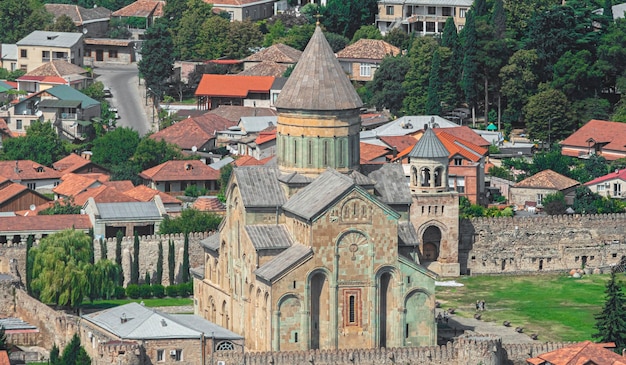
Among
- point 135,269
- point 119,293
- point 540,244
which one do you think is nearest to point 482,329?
point 540,244

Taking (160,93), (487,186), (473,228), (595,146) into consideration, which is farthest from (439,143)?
(160,93)

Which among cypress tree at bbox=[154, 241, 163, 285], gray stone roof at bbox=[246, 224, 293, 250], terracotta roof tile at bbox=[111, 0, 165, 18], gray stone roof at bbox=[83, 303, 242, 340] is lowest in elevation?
cypress tree at bbox=[154, 241, 163, 285]

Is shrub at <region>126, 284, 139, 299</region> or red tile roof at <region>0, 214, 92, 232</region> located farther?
red tile roof at <region>0, 214, 92, 232</region>

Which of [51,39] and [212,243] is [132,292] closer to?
[212,243]

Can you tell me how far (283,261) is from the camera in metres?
98.0

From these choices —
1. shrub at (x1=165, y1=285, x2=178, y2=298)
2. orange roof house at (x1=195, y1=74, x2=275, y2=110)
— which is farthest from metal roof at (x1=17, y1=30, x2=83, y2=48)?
shrub at (x1=165, y1=285, x2=178, y2=298)

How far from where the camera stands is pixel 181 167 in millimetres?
137125

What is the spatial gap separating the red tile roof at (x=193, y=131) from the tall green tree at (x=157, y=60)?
10.7 meters

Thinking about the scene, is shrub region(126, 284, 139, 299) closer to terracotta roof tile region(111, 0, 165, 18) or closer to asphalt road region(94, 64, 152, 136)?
asphalt road region(94, 64, 152, 136)

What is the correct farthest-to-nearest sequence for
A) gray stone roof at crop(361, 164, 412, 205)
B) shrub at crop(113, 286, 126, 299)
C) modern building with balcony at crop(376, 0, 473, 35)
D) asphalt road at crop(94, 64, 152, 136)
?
modern building with balcony at crop(376, 0, 473, 35) → asphalt road at crop(94, 64, 152, 136) → shrub at crop(113, 286, 126, 299) → gray stone roof at crop(361, 164, 412, 205)

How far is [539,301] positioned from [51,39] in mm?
67260

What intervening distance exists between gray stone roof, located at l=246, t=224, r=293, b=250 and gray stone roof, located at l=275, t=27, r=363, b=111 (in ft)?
19.0

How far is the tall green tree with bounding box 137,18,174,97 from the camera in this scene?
162m

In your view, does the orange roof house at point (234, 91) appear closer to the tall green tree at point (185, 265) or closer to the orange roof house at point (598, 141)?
the orange roof house at point (598, 141)
